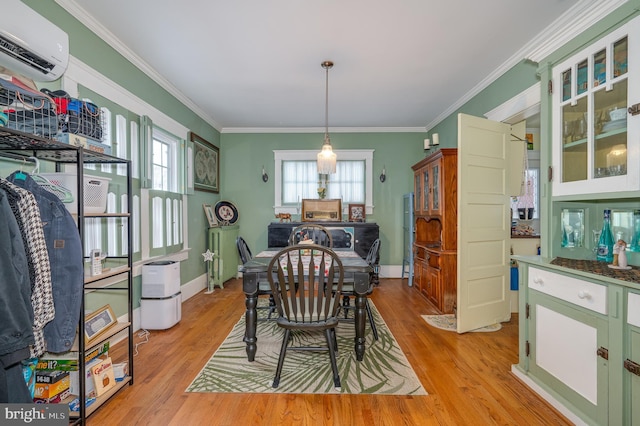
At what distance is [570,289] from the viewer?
5.78 ft

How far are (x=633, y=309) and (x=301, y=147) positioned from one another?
4850mm

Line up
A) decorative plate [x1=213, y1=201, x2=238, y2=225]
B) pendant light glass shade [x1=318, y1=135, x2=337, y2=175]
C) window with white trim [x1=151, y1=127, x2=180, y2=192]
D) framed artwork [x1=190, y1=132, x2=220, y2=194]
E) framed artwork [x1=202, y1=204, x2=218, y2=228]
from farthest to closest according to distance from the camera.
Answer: decorative plate [x1=213, y1=201, x2=238, y2=225] < framed artwork [x1=202, y1=204, x2=218, y2=228] < framed artwork [x1=190, y1=132, x2=220, y2=194] < window with white trim [x1=151, y1=127, x2=180, y2=192] < pendant light glass shade [x1=318, y1=135, x2=337, y2=175]

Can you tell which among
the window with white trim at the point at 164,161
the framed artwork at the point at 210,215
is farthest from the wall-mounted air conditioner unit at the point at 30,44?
the framed artwork at the point at 210,215

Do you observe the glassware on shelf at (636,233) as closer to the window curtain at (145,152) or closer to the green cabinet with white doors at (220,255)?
the window curtain at (145,152)

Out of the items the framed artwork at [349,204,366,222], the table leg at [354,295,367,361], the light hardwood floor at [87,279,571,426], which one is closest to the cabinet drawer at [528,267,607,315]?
the light hardwood floor at [87,279,571,426]

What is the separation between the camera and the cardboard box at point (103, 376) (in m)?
1.87

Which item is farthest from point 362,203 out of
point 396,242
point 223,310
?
point 223,310

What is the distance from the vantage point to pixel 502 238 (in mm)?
3182

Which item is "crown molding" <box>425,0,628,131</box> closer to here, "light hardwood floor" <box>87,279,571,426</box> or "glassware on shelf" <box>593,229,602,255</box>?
"glassware on shelf" <box>593,229,602,255</box>

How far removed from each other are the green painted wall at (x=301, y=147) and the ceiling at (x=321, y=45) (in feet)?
4.11

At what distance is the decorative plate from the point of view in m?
5.25

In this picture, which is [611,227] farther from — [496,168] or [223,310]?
[223,310]

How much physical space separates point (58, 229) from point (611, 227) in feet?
10.8

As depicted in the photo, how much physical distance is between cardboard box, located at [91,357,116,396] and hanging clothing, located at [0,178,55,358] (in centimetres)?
50
